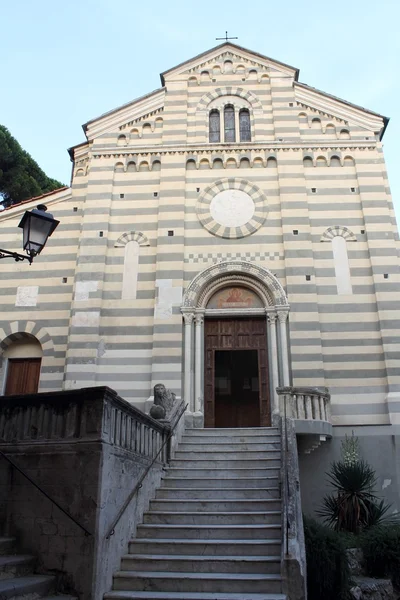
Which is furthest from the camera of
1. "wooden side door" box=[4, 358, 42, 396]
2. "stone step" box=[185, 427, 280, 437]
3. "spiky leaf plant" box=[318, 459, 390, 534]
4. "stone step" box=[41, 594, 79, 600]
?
"wooden side door" box=[4, 358, 42, 396]

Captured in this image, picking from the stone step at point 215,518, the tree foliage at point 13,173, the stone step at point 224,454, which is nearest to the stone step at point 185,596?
the stone step at point 215,518

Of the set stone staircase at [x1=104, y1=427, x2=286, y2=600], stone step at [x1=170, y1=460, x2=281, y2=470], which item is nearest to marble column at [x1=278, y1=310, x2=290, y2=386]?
stone staircase at [x1=104, y1=427, x2=286, y2=600]

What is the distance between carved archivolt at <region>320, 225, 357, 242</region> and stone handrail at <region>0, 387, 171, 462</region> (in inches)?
386

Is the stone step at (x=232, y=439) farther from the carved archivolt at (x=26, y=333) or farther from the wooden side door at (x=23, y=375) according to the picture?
the wooden side door at (x=23, y=375)

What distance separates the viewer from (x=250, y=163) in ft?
55.0

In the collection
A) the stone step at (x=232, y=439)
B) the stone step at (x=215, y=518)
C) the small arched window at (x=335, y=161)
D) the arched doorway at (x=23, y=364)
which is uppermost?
the small arched window at (x=335, y=161)

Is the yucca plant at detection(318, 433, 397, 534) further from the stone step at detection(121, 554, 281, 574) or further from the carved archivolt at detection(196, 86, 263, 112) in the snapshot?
the carved archivolt at detection(196, 86, 263, 112)

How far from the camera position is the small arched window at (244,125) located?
57.0 ft

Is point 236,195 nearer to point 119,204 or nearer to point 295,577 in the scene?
point 119,204

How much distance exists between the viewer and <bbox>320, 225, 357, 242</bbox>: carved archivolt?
1556cm

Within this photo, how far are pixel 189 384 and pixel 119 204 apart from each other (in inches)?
248

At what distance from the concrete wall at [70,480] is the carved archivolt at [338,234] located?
9.89 metres

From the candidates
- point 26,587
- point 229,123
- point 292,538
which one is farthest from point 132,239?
point 26,587

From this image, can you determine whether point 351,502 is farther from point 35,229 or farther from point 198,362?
point 35,229
